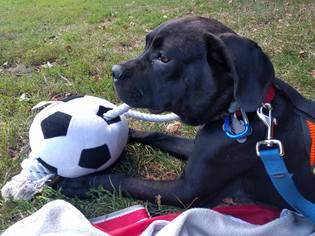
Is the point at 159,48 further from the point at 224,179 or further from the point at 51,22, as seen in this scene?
the point at 51,22

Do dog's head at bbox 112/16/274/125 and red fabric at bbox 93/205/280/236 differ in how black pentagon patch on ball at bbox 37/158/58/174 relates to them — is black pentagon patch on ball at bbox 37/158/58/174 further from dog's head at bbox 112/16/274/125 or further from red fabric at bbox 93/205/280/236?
dog's head at bbox 112/16/274/125

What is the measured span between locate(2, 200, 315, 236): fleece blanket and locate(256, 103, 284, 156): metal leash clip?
0.40 m

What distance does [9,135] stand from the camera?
3.25m

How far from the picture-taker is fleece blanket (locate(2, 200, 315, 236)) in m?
2.22

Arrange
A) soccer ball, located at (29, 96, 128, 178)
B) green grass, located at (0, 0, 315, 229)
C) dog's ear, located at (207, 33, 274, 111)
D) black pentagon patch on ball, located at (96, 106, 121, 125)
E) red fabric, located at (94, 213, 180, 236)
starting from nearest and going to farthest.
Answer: dog's ear, located at (207, 33, 274, 111) < red fabric, located at (94, 213, 180, 236) < soccer ball, located at (29, 96, 128, 178) < black pentagon patch on ball, located at (96, 106, 121, 125) < green grass, located at (0, 0, 315, 229)

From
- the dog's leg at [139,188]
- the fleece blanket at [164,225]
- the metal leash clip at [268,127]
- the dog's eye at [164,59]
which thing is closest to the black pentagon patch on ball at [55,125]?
the dog's leg at [139,188]

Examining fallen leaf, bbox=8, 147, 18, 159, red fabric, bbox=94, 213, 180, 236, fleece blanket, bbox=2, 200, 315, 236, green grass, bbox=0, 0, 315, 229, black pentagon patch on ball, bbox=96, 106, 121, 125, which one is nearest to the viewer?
fleece blanket, bbox=2, 200, 315, 236

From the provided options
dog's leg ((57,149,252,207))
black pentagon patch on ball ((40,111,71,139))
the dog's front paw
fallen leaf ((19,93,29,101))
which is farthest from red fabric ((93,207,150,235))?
fallen leaf ((19,93,29,101))

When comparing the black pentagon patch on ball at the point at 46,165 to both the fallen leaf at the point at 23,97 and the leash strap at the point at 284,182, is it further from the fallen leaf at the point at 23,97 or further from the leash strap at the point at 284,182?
the fallen leaf at the point at 23,97

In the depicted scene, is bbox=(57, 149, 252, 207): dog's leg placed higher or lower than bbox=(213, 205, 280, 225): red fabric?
higher

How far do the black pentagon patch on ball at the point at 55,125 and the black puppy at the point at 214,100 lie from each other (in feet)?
1.15

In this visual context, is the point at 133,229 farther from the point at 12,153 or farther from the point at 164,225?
the point at 12,153

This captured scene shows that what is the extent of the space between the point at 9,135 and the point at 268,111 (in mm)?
1809

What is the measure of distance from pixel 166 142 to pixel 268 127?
99 cm
